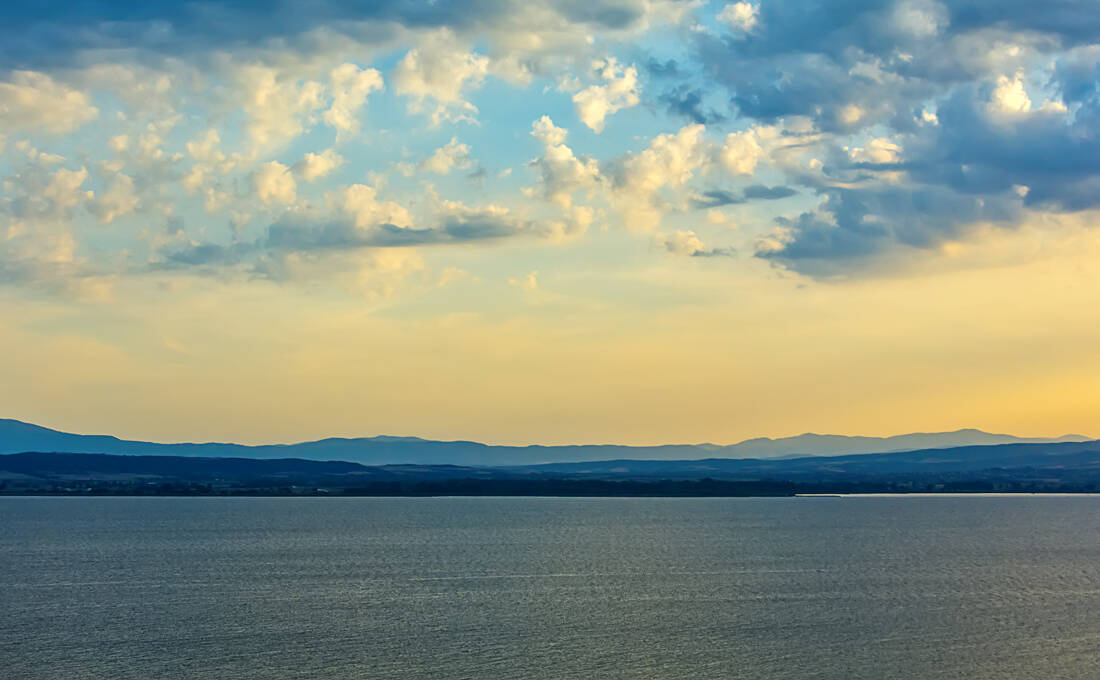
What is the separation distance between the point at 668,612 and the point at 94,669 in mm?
32822

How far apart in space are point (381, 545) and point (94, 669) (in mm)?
70136

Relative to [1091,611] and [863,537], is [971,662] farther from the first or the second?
[863,537]

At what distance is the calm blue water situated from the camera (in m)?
53.9

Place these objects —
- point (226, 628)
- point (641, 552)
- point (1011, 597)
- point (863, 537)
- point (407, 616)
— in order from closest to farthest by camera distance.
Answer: point (226, 628), point (407, 616), point (1011, 597), point (641, 552), point (863, 537)

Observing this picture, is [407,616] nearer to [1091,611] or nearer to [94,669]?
[94,669]

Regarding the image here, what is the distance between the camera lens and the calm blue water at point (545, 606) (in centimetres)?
5388

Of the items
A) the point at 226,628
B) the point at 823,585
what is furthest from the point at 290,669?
the point at 823,585

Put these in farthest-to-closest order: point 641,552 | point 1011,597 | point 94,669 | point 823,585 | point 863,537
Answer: point 863,537
point 641,552
point 823,585
point 1011,597
point 94,669

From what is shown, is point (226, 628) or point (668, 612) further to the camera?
point (668, 612)

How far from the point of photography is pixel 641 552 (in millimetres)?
114312

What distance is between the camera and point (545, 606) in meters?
72.1

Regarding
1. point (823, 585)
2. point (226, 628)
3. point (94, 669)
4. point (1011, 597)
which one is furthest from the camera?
point (823, 585)

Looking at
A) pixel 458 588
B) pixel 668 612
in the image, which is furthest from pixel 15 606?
pixel 668 612

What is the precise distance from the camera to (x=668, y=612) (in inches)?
2736
